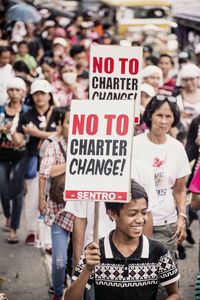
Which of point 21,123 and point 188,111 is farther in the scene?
point 188,111

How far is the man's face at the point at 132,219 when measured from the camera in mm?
4000

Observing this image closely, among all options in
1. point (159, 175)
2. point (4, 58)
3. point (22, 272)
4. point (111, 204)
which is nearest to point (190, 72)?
point (22, 272)

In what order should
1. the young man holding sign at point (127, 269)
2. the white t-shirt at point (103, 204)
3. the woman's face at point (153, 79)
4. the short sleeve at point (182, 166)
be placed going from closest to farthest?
1. the young man holding sign at point (127, 269)
2. the white t-shirt at point (103, 204)
3. the short sleeve at point (182, 166)
4. the woman's face at point (153, 79)

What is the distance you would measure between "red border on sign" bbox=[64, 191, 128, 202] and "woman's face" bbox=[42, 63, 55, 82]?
693 centimetres

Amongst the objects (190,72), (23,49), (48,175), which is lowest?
(48,175)

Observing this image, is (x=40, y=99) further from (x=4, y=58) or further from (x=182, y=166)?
(x=4, y=58)

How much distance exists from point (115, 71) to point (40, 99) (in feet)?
8.19

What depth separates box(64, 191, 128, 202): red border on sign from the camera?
13.0 feet

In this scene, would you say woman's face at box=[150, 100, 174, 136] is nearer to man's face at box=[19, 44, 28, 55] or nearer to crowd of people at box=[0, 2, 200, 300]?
crowd of people at box=[0, 2, 200, 300]

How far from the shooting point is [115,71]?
554 centimetres

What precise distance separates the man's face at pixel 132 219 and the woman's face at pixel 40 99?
13.1ft

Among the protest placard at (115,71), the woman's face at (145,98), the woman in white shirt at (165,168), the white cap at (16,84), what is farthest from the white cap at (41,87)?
the woman in white shirt at (165,168)

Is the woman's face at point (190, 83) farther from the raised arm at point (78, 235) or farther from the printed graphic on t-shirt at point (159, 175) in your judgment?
the raised arm at point (78, 235)

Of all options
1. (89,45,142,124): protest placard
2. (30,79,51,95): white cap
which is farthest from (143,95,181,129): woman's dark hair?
(30,79,51,95): white cap
